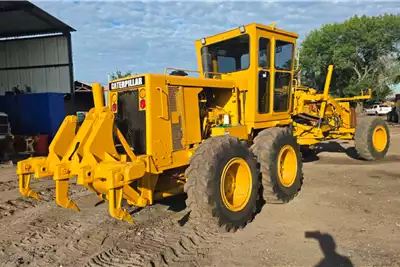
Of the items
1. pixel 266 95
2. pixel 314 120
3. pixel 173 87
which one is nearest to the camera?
pixel 173 87

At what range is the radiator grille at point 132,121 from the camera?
4805 millimetres

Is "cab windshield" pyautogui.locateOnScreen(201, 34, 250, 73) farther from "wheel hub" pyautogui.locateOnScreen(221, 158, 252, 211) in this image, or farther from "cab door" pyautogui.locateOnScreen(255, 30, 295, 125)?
"wheel hub" pyautogui.locateOnScreen(221, 158, 252, 211)

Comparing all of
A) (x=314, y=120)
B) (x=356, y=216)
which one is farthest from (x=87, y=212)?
(x=314, y=120)

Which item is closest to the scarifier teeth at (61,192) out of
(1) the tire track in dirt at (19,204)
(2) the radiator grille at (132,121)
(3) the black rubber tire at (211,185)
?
(2) the radiator grille at (132,121)

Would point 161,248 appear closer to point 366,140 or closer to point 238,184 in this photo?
point 238,184

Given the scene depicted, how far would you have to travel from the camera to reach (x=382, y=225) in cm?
468

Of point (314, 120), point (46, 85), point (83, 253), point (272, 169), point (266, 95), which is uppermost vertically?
point (46, 85)

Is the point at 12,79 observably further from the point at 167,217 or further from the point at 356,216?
the point at 356,216

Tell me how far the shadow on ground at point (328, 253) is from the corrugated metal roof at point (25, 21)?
53.6 feet

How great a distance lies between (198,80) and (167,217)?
2135 millimetres

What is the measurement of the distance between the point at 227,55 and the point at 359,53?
38.5 metres

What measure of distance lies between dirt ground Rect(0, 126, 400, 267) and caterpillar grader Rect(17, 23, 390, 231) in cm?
39

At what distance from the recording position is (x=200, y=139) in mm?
5367

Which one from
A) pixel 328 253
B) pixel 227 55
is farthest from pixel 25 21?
pixel 328 253
